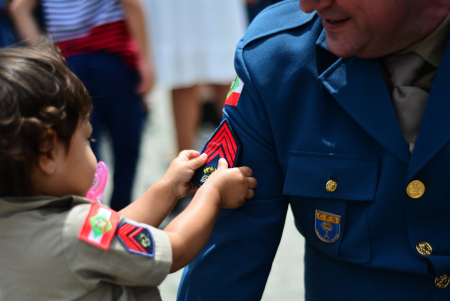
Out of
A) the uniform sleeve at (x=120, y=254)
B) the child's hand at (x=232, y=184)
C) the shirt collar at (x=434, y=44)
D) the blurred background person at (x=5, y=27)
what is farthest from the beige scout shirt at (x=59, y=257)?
the blurred background person at (x=5, y=27)

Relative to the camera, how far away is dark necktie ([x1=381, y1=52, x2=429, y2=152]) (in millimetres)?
1497

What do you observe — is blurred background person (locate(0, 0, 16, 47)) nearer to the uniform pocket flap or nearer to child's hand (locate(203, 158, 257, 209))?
child's hand (locate(203, 158, 257, 209))

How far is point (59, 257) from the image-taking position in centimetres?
136

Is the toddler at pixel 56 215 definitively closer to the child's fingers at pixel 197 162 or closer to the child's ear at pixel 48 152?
the child's ear at pixel 48 152

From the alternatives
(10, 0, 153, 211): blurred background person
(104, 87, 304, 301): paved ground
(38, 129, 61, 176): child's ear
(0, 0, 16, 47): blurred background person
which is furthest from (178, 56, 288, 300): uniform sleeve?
(0, 0, 16, 47): blurred background person

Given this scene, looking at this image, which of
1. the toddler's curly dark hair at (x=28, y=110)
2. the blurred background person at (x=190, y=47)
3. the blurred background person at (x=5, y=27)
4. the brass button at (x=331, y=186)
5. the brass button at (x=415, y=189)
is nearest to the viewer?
the toddler's curly dark hair at (x=28, y=110)

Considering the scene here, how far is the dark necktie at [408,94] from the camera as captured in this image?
1497 mm

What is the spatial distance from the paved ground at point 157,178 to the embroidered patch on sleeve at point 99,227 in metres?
1.71

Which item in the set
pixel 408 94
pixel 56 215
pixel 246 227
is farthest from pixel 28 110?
pixel 408 94

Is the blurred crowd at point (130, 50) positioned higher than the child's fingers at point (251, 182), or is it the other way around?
the child's fingers at point (251, 182)

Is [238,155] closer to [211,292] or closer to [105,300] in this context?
[211,292]

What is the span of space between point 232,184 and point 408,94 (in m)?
0.47

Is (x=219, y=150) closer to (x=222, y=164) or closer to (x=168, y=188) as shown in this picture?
(x=222, y=164)

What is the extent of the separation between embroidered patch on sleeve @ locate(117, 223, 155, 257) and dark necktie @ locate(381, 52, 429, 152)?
2.07 feet
